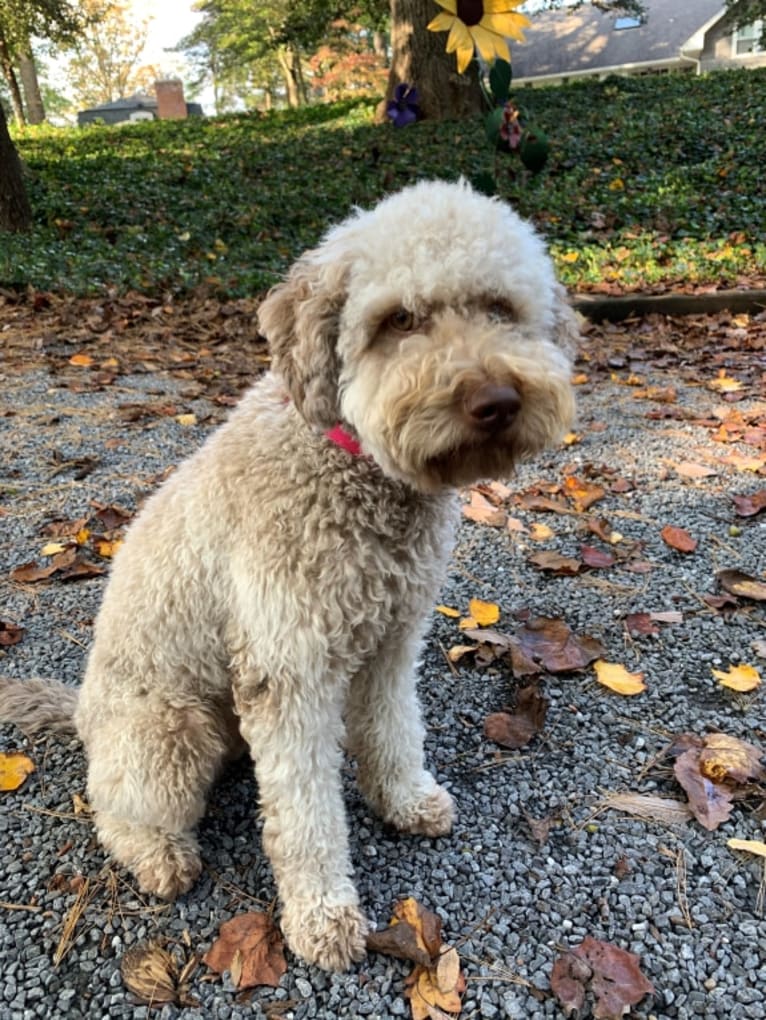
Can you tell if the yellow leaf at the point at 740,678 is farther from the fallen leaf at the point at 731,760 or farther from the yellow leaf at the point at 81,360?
the yellow leaf at the point at 81,360

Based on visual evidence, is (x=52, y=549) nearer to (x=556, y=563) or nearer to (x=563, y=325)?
(x=556, y=563)

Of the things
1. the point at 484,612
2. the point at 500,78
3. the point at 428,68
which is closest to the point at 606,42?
the point at 428,68

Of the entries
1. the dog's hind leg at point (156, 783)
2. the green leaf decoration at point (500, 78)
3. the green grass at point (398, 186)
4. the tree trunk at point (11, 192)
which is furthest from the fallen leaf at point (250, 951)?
the tree trunk at point (11, 192)

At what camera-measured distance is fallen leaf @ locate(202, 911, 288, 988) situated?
1993mm

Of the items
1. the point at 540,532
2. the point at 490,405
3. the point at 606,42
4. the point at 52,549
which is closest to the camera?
the point at 490,405

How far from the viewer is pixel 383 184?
12.1 metres

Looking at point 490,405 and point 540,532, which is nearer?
point 490,405

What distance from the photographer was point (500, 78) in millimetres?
5223

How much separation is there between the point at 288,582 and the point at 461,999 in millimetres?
1152

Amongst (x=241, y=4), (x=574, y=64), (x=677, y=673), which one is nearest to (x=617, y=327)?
(x=677, y=673)

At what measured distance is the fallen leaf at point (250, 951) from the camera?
6.54ft

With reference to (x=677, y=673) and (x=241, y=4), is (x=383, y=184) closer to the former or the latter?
(x=677, y=673)

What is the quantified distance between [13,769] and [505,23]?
4.49 metres

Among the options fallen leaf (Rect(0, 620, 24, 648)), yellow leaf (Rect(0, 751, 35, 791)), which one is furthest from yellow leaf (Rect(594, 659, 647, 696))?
fallen leaf (Rect(0, 620, 24, 648))
